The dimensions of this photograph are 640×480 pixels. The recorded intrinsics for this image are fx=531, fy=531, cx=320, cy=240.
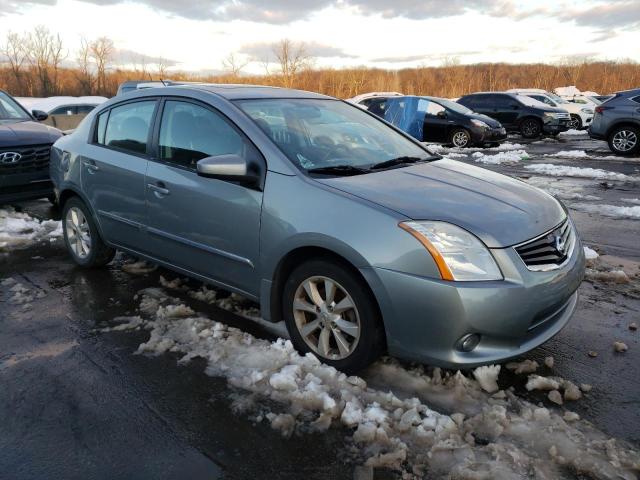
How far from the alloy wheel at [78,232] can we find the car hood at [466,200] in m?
2.82

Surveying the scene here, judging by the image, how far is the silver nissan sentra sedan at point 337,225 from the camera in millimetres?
2646

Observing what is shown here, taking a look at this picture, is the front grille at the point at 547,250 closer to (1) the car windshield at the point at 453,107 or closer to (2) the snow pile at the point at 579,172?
(2) the snow pile at the point at 579,172

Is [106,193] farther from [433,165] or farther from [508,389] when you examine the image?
[508,389]

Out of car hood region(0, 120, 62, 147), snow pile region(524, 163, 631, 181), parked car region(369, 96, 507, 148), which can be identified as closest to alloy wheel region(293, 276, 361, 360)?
car hood region(0, 120, 62, 147)

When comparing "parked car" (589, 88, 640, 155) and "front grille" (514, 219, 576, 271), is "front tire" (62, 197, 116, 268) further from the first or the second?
"parked car" (589, 88, 640, 155)

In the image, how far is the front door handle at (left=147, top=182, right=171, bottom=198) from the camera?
12.3 feet

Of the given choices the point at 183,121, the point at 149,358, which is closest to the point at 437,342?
the point at 149,358

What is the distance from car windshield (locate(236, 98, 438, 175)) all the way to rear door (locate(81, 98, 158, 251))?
998 millimetres

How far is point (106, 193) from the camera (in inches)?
172

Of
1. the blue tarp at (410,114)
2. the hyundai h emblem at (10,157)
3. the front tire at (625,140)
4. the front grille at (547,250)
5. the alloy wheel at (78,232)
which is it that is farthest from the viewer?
the blue tarp at (410,114)

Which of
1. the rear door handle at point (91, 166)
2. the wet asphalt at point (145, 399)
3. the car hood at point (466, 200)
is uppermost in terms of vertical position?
the car hood at point (466, 200)

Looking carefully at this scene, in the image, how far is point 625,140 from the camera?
43.2 feet

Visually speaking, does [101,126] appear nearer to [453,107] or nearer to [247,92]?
[247,92]

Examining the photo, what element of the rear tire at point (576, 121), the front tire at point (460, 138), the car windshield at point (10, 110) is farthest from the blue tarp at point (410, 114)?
the rear tire at point (576, 121)
